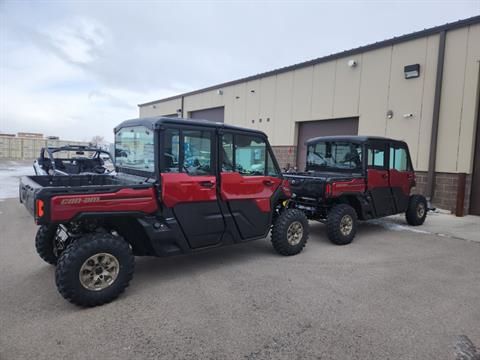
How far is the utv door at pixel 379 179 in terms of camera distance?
6.28 m

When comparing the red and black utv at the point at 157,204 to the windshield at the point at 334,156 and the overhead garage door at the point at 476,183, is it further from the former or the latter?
the overhead garage door at the point at 476,183

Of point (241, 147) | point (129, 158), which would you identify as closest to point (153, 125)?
point (129, 158)

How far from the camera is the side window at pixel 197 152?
3.92 m

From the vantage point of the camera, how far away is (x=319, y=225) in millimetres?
7547

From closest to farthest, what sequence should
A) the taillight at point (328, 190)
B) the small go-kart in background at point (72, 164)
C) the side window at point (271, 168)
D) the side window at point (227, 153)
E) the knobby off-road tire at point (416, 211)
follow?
1. the side window at point (227, 153)
2. the side window at point (271, 168)
3. the taillight at point (328, 190)
4. the knobby off-road tire at point (416, 211)
5. the small go-kart in background at point (72, 164)

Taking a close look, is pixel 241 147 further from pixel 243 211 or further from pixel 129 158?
pixel 129 158

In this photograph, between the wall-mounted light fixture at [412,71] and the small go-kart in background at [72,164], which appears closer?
the small go-kart in background at [72,164]

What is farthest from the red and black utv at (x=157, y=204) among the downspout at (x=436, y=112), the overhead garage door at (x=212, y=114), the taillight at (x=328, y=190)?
the overhead garage door at (x=212, y=114)

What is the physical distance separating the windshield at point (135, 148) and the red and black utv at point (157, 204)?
0.01 metres

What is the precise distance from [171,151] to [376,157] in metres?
4.35

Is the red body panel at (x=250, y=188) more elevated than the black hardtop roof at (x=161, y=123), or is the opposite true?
the black hardtop roof at (x=161, y=123)

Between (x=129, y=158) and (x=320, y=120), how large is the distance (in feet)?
30.8

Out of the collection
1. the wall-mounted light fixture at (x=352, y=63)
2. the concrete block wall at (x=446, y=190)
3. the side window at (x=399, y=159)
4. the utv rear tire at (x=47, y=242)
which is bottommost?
the utv rear tire at (x=47, y=242)

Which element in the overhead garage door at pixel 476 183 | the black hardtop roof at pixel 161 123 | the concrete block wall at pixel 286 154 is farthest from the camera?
the concrete block wall at pixel 286 154
